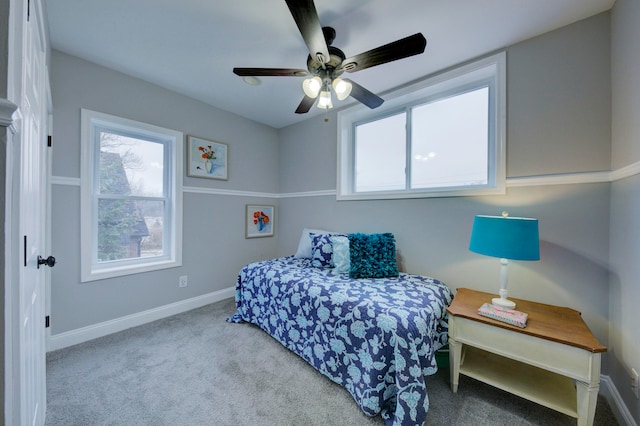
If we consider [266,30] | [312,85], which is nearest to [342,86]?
[312,85]

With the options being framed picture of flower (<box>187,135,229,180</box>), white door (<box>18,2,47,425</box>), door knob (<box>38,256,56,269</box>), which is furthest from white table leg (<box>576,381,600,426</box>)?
framed picture of flower (<box>187,135,229,180</box>)

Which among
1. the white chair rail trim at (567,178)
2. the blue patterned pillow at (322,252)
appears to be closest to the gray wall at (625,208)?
the white chair rail trim at (567,178)

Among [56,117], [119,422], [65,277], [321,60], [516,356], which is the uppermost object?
[321,60]

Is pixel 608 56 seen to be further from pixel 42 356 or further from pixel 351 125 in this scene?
pixel 42 356

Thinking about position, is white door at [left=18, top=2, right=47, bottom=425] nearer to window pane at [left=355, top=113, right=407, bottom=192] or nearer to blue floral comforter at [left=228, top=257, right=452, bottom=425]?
blue floral comforter at [left=228, top=257, right=452, bottom=425]

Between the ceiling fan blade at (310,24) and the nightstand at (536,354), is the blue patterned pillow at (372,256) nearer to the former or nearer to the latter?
the nightstand at (536,354)

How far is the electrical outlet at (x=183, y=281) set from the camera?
2.79 meters

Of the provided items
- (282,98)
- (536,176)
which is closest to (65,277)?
(282,98)

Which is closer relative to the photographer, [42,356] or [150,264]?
[42,356]

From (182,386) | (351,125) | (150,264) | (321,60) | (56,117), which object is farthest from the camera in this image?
(351,125)

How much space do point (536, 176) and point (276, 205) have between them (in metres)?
3.12

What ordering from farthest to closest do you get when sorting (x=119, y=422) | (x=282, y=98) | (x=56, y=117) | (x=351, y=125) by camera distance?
(x=351, y=125) → (x=282, y=98) → (x=56, y=117) → (x=119, y=422)

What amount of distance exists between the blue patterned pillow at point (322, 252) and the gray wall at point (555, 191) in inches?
38.9

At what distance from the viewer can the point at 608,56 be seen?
1562mm
